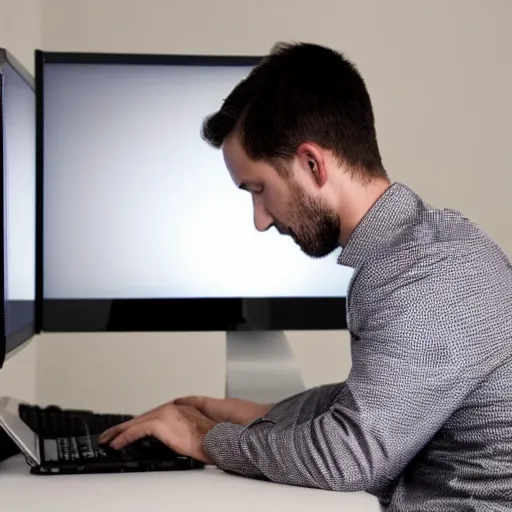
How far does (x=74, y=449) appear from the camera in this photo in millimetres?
1193

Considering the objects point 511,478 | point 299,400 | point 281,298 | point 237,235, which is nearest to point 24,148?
point 237,235

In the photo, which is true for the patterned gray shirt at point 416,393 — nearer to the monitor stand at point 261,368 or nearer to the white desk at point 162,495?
the white desk at point 162,495

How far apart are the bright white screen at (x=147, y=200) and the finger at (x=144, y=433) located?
46 centimetres

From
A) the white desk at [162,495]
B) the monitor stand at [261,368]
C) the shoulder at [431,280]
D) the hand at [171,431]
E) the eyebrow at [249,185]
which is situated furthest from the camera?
the monitor stand at [261,368]

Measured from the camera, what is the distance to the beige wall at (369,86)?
2.76 metres

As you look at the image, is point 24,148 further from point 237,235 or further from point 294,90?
point 294,90

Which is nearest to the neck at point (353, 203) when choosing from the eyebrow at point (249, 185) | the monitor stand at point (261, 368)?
the eyebrow at point (249, 185)

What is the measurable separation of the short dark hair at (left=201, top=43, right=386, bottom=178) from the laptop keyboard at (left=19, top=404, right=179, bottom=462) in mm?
391

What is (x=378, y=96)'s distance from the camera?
2781mm

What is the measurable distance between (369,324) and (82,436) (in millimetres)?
440

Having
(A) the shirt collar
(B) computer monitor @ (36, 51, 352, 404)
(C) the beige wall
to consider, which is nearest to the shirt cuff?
(A) the shirt collar

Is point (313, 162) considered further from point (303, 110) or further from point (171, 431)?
point (171, 431)

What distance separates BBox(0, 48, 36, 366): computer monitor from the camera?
4.35 ft

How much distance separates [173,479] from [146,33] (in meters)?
1.88
